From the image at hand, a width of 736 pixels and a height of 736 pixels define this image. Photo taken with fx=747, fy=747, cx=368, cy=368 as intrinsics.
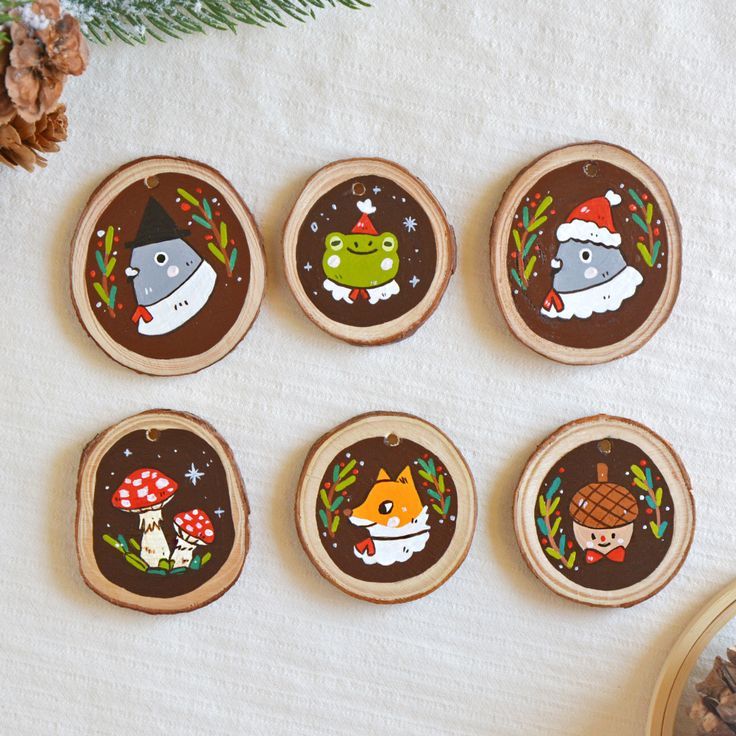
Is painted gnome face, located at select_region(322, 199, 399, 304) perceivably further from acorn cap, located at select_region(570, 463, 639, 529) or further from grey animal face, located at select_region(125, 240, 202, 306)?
acorn cap, located at select_region(570, 463, 639, 529)

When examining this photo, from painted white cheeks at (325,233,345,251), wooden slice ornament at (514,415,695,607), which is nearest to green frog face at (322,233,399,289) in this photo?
painted white cheeks at (325,233,345,251)

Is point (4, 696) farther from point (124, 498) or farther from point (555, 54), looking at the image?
point (555, 54)

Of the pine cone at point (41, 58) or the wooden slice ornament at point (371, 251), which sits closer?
the pine cone at point (41, 58)

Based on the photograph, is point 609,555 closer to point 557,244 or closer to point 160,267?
point 557,244

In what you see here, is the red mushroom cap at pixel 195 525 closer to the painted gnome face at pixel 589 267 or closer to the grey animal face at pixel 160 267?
the grey animal face at pixel 160 267

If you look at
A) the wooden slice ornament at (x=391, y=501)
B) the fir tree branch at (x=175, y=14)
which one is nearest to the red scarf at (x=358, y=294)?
the wooden slice ornament at (x=391, y=501)

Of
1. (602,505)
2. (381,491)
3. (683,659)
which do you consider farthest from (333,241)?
(683,659)
